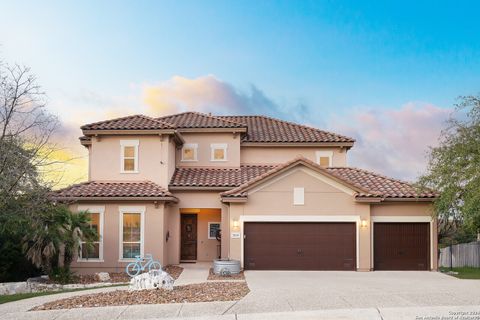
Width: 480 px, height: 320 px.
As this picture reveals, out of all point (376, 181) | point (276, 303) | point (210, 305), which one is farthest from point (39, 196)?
point (376, 181)

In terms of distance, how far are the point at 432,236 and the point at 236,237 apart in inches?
326

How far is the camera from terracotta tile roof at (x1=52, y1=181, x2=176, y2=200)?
24.9 meters

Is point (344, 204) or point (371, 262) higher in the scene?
point (344, 204)

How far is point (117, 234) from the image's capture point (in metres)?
25.3

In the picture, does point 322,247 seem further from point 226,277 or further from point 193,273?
point 193,273

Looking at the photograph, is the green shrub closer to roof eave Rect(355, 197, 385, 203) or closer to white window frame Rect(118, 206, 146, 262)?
white window frame Rect(118, 206, 146, 262)

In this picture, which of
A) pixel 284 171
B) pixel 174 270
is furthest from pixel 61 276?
pixel 284 171

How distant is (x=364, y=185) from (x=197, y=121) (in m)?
9.30

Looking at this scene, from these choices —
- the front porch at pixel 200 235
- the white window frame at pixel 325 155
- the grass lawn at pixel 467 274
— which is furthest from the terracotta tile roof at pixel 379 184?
the front porch at pixel 200 235

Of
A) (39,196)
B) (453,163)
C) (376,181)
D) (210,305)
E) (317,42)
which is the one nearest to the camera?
(210,305)

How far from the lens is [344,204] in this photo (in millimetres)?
25000

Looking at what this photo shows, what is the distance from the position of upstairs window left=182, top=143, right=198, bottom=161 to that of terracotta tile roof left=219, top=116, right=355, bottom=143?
2.51 m

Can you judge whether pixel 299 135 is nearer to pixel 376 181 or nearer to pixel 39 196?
pixel 376 181

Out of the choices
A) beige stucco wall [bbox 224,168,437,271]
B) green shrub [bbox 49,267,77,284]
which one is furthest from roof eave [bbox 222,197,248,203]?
green shrub [bbox 49,267,77,284]
